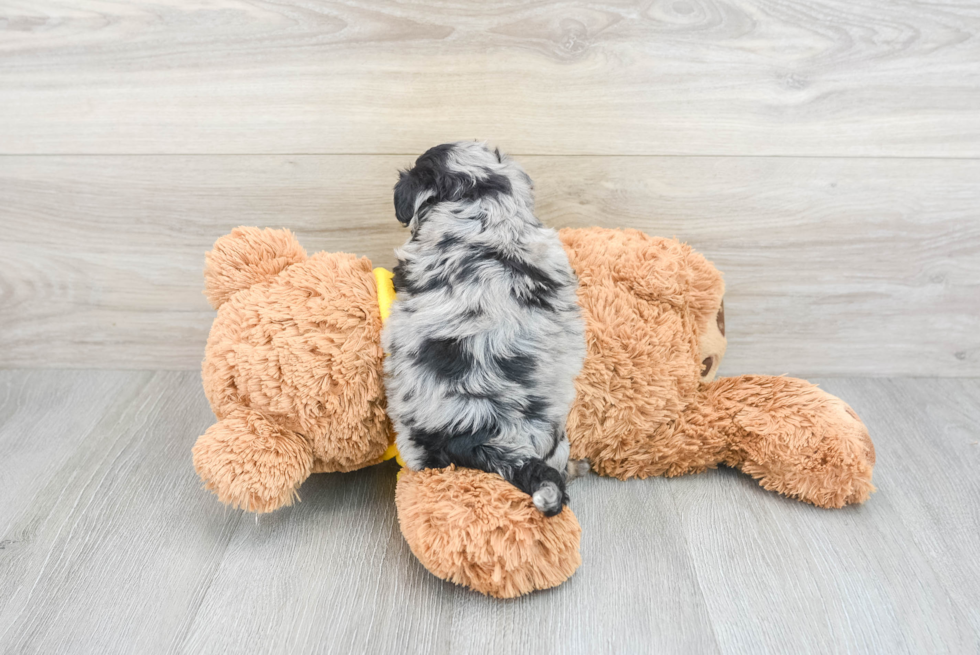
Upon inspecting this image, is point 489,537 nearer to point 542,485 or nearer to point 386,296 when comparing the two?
point 542,485

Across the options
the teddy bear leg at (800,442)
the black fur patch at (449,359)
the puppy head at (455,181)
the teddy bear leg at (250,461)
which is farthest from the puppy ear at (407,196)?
the teddy bear leg at (800,442)

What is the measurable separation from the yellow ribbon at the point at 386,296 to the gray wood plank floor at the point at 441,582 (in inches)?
3.0

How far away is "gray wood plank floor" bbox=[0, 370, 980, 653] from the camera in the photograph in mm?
653

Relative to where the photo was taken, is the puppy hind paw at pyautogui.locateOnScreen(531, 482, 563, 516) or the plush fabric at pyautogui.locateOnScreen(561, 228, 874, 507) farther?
A: the plush fabric at pyautogui.locateOnScreen(561, 228, 874, 507)

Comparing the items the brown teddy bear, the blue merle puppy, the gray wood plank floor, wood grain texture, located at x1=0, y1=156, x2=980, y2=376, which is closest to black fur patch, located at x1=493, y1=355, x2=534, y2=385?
the blue merle puppy

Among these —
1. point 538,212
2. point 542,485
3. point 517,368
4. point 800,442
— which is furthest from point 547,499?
point 538,212

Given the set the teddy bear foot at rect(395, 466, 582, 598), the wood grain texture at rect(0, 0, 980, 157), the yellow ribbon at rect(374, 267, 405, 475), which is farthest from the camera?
the wood grain texture at rect(0, 0, 980, 157)

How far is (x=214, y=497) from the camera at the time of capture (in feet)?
2.77

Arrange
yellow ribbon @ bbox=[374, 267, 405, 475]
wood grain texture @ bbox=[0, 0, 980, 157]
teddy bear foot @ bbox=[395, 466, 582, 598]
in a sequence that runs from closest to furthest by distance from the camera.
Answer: teddy bear foot @ bbox=[395, 466, 582, 598] < yellow ribbon @ bbox=[374, 267, 405, 475] < wood grain texture @ bbox=[0, 0, 980, 157]

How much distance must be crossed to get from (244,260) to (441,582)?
43 cm

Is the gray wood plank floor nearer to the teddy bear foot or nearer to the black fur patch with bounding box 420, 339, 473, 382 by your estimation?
the teddy bear foot

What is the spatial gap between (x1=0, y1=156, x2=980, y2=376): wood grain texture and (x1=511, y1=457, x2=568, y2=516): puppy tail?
0.43 meters

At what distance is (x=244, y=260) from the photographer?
2.64 ft

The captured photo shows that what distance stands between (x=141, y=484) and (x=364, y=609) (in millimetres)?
377
